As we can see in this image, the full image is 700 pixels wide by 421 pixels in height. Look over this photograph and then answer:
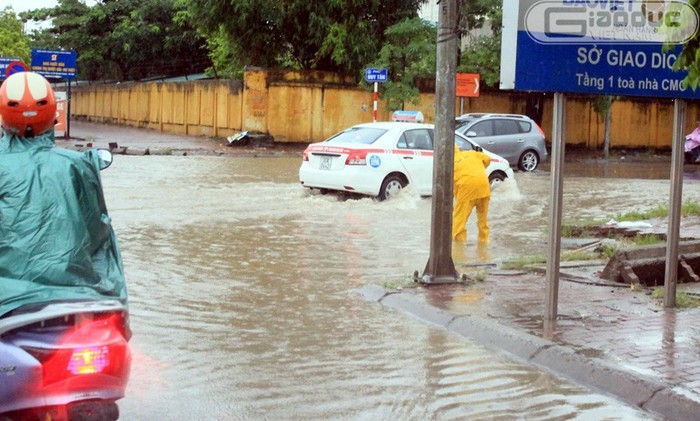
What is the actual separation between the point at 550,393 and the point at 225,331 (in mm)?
2701

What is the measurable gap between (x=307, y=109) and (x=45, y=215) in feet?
107

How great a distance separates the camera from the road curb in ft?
20.1

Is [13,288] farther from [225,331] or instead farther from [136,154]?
[136,154]

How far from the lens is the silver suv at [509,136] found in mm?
26781

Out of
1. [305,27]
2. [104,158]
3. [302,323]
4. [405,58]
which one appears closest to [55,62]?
[305,27]

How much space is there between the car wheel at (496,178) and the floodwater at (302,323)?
1.66 meters

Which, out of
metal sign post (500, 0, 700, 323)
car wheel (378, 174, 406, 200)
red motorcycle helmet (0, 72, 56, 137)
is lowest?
car wheel (378, 174, 406, 200)

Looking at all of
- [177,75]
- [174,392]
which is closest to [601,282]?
[174,392]

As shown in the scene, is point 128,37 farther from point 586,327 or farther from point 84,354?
point 84,354

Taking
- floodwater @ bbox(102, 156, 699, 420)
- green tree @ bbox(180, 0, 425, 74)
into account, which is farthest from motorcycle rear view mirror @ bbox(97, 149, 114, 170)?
green tree @ bbox(180, 0, 425, 74)

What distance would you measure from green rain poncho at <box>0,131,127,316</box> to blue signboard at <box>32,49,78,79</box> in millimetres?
34900

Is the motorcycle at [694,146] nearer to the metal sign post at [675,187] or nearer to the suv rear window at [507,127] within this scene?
the suv rear window at [507,127]

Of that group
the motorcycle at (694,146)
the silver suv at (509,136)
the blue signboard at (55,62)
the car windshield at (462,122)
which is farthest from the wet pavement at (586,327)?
the blue signboard at (55,62)

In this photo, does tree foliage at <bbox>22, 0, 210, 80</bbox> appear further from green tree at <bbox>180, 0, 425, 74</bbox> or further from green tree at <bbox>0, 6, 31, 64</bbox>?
green tree at <bbox>180, 0, 425, 74</bbox>
